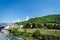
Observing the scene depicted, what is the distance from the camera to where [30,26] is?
4631 cm

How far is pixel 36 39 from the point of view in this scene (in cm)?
2147

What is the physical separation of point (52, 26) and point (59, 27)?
2.52 meters

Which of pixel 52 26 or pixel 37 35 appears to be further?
pixel 52 26

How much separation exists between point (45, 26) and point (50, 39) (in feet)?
64.6

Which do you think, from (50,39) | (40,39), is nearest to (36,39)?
(40,39)

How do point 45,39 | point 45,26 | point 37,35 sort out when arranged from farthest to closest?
point 45,26, point 37,35, point 45,39

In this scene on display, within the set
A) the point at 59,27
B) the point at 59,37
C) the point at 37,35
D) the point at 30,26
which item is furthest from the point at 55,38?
the point at 30,26

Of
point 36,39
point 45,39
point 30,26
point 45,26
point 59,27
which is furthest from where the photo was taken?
point 30,26

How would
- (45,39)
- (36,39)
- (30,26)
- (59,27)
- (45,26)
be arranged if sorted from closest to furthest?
(45,39)
(36,39)
(59,27)
(45,26)
(30,26)

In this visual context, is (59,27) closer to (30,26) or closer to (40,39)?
(30,26)

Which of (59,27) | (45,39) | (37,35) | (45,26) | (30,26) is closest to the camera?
(45,39)

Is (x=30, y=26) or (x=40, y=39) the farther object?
(x=30, y=26)

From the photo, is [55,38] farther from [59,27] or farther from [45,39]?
[59,27]

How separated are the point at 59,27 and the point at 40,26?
6333mm
